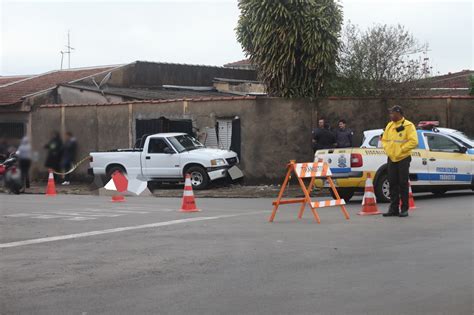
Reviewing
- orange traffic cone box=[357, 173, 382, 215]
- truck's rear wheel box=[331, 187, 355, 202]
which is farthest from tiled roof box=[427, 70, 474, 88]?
orange traffic cone box=[357, 173, 382, 215]

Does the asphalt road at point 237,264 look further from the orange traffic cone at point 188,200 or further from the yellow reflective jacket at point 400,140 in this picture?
the yellow reflective jacket at point 400,140

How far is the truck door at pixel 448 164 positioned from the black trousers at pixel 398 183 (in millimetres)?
2938

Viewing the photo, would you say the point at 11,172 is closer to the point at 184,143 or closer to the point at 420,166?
the point at 420,166

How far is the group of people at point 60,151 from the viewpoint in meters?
1.56

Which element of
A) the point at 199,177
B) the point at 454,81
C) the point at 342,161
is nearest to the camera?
the point at 342,161

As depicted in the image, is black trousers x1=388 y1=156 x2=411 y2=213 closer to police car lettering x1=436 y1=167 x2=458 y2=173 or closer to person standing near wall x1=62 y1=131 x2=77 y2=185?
police car lettering x1=436 y1=167 x2=458 y2=173

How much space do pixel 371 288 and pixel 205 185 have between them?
14.6 m

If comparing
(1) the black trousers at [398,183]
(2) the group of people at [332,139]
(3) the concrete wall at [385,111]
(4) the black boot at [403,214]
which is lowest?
(4) the black boot at [403,214]

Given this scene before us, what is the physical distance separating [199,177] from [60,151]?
19914 millimetres

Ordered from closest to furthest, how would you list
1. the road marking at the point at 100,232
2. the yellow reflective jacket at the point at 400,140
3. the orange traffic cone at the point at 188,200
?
the road marking at the point at 100,232 → the yellow reflective jacket at the point at 400,140 → the orange traffic cone at the point at 188,200

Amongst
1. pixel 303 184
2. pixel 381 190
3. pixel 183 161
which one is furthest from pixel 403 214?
pixel 183 161

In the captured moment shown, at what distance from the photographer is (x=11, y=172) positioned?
5.64ft

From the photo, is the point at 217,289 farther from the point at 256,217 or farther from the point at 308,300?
the point at 256,217

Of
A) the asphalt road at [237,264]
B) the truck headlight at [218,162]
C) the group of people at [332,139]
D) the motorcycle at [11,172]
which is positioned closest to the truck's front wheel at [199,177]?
the truck headlight at [218,162]
